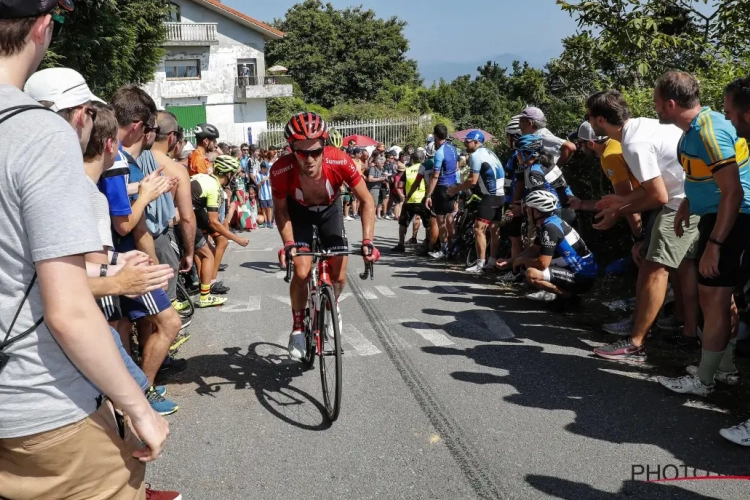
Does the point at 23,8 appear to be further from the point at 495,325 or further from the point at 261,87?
the point at 261,87

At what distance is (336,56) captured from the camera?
57438 millimetres

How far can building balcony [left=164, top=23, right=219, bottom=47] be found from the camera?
155 ft

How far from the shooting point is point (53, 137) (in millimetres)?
1860

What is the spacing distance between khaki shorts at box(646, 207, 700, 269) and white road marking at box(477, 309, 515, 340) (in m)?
A: 1.73

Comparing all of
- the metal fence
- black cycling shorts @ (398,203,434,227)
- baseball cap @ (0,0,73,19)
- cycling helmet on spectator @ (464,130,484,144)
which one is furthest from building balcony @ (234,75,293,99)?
baseball cap @ (0,0,73,19)

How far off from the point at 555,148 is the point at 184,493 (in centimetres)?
666

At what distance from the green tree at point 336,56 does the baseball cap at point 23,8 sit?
55587 mm

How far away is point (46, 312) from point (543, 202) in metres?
6.68

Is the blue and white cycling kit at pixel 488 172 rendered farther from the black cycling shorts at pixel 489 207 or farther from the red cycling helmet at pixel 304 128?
the red cycling helmet at pixel 304 128

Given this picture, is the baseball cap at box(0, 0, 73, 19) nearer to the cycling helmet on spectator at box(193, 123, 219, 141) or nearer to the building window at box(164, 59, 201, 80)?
the cycling helmet on spectator at box(193, 123, 219, 141)

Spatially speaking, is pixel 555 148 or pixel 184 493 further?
pixel 555 148

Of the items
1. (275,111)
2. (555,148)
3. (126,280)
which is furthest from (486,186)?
(275,111)

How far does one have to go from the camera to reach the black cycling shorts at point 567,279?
25.0 feet

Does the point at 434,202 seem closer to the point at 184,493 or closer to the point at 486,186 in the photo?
the point at 486,186
